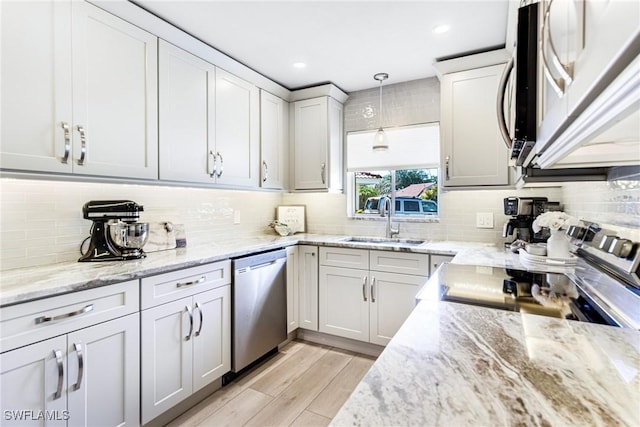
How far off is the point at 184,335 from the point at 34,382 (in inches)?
27.8

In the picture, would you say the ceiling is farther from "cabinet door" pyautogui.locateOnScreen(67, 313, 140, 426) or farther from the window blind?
"cabinet door" pyautogui.locateOnScreen(67, 313, 140, 426)

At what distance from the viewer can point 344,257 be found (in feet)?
9.06

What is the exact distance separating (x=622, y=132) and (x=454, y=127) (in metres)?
2.11

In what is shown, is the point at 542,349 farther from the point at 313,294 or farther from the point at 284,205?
the point at 284,205

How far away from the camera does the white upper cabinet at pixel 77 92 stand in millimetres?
1448

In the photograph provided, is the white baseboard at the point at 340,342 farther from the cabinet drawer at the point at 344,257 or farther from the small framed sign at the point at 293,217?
the small framed sign at the point at 293,217

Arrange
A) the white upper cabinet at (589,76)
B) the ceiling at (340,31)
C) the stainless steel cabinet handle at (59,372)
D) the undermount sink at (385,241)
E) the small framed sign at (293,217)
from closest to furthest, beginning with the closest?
the white upper cabinet at (589,76)
the stainless steel cabinet handle at (59,372)
the ceiling at (340,31)
the undermount sink at (385,241)
the small framed sign at (293,217)

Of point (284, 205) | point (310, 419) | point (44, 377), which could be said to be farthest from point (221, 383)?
point (284, 205)

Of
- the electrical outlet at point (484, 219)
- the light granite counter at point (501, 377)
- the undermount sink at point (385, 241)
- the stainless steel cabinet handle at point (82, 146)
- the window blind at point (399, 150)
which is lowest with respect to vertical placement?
the light granite counter at point (501, 377)

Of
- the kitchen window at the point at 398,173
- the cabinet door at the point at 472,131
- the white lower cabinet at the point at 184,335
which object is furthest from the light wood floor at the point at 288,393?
the cabinet door at the point at 472,131

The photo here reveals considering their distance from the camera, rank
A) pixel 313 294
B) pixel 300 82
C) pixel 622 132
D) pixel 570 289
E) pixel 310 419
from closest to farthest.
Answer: pixel 622 132, pixel 570 289, pixel 310 419, pixel 313 294, pixel 300 82

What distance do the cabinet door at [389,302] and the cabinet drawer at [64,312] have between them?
68.0 inches

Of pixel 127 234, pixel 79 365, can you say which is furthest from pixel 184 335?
pixel 127 234

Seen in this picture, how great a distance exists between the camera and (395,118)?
3160 mm
